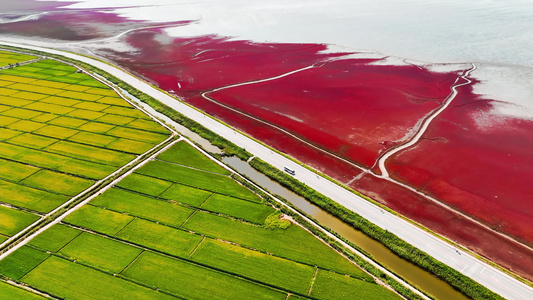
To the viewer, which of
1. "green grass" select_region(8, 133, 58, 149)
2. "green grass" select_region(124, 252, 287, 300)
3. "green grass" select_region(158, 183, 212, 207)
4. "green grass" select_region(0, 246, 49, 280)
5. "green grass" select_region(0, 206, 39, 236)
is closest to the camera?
"green grass" select_region(124, 252, 287, 300)

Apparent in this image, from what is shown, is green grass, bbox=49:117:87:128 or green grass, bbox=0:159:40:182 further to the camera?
green grass, bbox=49:117:87:128

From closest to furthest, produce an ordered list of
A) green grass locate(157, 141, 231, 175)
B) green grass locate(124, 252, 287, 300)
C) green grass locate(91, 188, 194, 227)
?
green grass locate(124, 252, 287, 300) < green grass locate(91, 188, 194, 227) < green grass locate(157, 141, 231, 175)

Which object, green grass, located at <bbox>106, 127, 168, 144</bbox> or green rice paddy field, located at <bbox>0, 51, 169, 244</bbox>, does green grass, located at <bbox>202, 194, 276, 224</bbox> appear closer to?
green rice paddy field, located at <bbox>0, 51, 169, 244</bbox>

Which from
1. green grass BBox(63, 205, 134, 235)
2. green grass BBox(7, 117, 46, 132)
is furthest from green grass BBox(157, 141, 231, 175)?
green grass BBox(7, 117, 46, 132)

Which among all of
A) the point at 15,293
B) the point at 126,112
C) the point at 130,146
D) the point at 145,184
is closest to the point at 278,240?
the point at 145,184

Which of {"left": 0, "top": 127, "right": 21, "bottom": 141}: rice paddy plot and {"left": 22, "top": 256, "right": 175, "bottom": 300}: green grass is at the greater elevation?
{"left": 0, "top": 127, "right": 21, "bottom": 141}: rice paddy plot

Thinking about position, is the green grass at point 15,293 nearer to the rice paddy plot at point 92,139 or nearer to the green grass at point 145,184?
the green grass at point 145,184

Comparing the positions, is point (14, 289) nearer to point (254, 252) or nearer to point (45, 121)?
point (254, 252)

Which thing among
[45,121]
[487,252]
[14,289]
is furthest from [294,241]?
[45,121]
